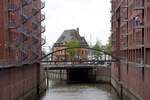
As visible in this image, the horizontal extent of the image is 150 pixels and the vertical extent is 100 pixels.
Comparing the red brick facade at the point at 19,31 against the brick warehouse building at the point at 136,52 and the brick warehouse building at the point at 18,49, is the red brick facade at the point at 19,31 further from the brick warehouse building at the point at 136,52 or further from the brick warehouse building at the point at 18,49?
the brick warehouse building at the point at 136,52

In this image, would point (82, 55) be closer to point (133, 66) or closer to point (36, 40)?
point (36, 40)

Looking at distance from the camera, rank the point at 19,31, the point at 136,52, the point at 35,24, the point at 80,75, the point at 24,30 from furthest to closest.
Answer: the point at 80,75, the point at 35,24, the point at 24,30, the point at 136,52, the point at 19,31

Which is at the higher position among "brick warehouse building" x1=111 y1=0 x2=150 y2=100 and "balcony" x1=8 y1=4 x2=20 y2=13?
"balcony" x1=8 y1=4 x2=20 y2=13

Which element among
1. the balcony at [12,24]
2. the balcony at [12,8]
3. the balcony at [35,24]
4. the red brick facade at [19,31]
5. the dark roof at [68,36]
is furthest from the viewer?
the dark roof at [68,36]

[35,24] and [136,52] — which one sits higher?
[35,24]

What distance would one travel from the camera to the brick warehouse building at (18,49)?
49.2 meters

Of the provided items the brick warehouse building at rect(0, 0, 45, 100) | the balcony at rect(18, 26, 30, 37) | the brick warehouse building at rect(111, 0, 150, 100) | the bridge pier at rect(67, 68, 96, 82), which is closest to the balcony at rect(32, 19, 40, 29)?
the brick warehouse building at rect(0, 0, 45, 100)

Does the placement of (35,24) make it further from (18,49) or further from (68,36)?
(68,36)

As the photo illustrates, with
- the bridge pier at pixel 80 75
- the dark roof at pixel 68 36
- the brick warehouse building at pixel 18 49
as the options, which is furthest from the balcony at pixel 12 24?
the dark roof at pixel 68 36

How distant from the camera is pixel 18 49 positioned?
60656 mm

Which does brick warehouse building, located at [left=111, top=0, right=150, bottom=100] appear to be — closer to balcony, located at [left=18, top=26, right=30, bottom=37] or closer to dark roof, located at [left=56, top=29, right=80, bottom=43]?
balcony, located at [left=18, top=26, right=30, bottom=37]

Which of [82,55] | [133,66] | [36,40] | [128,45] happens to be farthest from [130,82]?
[82,55]

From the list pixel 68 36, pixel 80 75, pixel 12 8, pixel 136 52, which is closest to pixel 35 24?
pixel 136 52

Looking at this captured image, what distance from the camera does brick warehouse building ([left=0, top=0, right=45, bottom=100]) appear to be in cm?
4919
